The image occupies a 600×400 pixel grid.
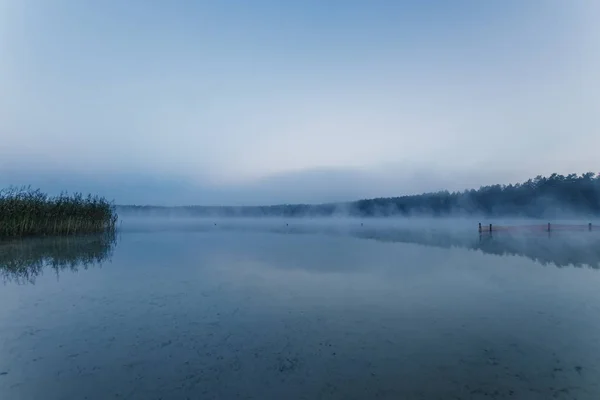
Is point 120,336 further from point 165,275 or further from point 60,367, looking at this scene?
point 165,275

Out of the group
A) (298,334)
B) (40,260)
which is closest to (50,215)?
(40,260)

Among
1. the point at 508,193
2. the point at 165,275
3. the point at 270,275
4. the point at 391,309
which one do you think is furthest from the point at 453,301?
the point at 508,193

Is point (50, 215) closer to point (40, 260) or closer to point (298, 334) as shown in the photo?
point (40, 260)

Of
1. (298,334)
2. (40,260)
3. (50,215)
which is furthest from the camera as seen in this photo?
(50,215)

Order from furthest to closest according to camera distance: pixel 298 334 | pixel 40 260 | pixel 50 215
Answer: pixel 50 215 < pixel 40 260 < pixel 298 334

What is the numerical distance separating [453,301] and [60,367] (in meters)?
7.46

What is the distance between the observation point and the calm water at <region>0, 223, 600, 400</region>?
405 centimetres

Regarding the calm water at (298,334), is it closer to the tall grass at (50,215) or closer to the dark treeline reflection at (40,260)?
the dark treeline reflection at (40,260)

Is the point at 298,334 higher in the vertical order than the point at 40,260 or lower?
lower

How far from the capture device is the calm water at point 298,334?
4.05m

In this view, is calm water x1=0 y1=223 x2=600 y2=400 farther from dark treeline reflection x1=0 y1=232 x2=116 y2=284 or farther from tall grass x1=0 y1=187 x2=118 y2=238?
tall grass x1=0 y1=187 x2=118 y2=238

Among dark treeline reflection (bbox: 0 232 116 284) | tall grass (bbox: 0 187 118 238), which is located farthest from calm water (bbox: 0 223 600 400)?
tall grass (bbox: 0 187 118 238)

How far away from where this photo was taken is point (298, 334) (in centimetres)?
578

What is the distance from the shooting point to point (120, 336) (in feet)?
18.3
